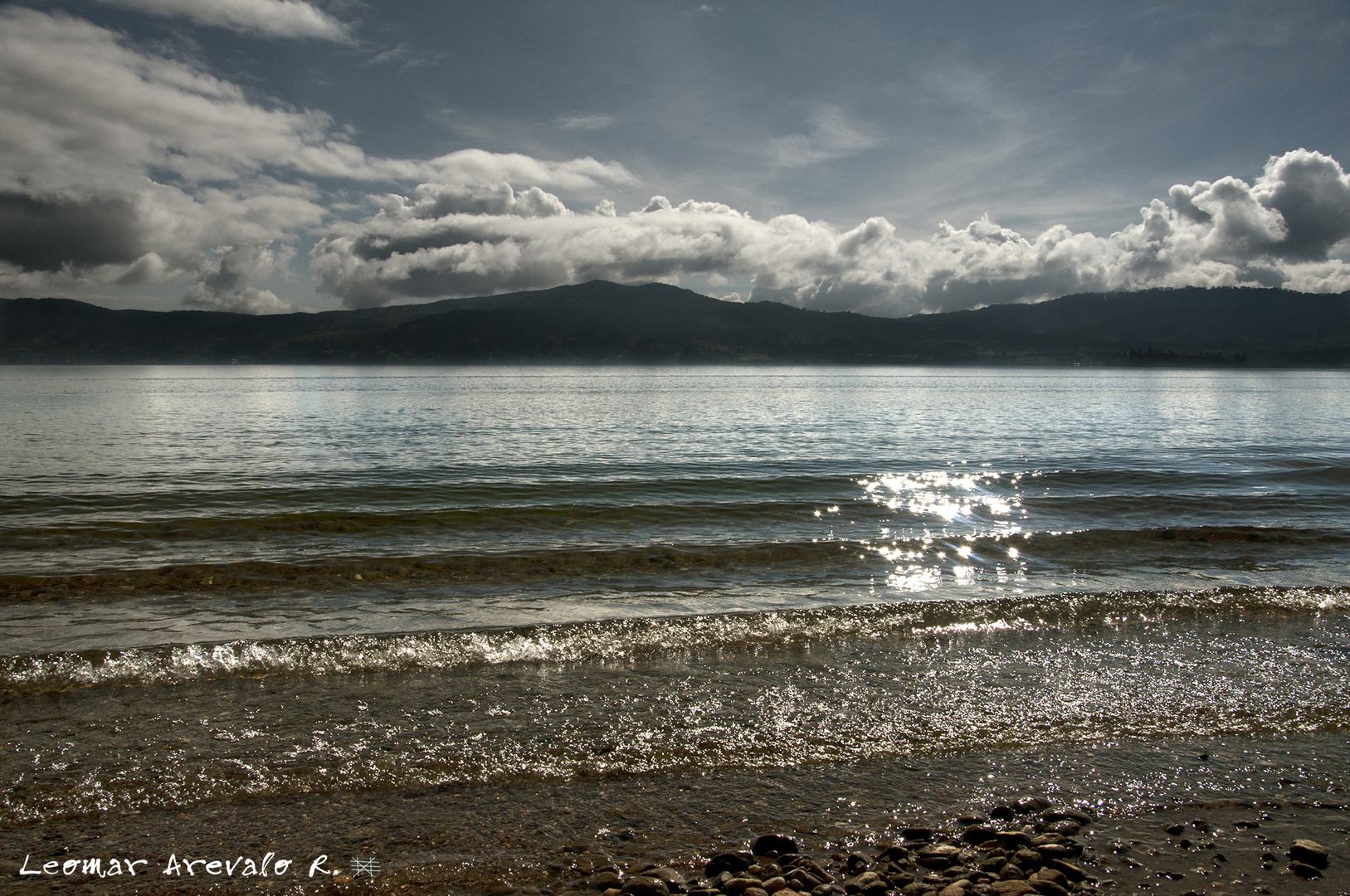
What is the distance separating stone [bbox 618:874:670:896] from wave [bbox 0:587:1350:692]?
4128mm

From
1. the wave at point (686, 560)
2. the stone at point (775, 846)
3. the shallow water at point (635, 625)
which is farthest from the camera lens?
the wave at point (686, 560)

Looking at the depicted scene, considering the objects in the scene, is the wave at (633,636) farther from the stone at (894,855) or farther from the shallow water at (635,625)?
the stone at (894,855)

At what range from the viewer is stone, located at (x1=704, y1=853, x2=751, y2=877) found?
14.8 ft

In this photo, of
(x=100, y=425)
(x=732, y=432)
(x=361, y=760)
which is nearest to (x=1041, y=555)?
(x=361, y=760)

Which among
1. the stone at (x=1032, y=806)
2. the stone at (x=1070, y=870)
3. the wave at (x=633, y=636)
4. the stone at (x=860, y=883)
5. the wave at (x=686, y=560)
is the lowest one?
the wave at (x=686, y=560)

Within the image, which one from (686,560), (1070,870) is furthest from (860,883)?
(686,560)

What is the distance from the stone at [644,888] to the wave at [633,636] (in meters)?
4.13

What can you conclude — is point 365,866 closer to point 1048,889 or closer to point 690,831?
point 690,831

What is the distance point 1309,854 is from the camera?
4.61 metres

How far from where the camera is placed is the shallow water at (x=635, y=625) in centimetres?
617

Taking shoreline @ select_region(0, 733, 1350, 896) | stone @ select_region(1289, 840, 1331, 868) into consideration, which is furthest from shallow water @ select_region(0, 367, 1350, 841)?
stone @ select_region(1289, 840, 1331, 868)

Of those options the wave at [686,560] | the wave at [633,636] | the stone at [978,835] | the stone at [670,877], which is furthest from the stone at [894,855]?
the wave at [686,560]

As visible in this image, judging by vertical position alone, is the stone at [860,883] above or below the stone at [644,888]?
below

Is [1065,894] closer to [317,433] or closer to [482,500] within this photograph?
[482,500]
